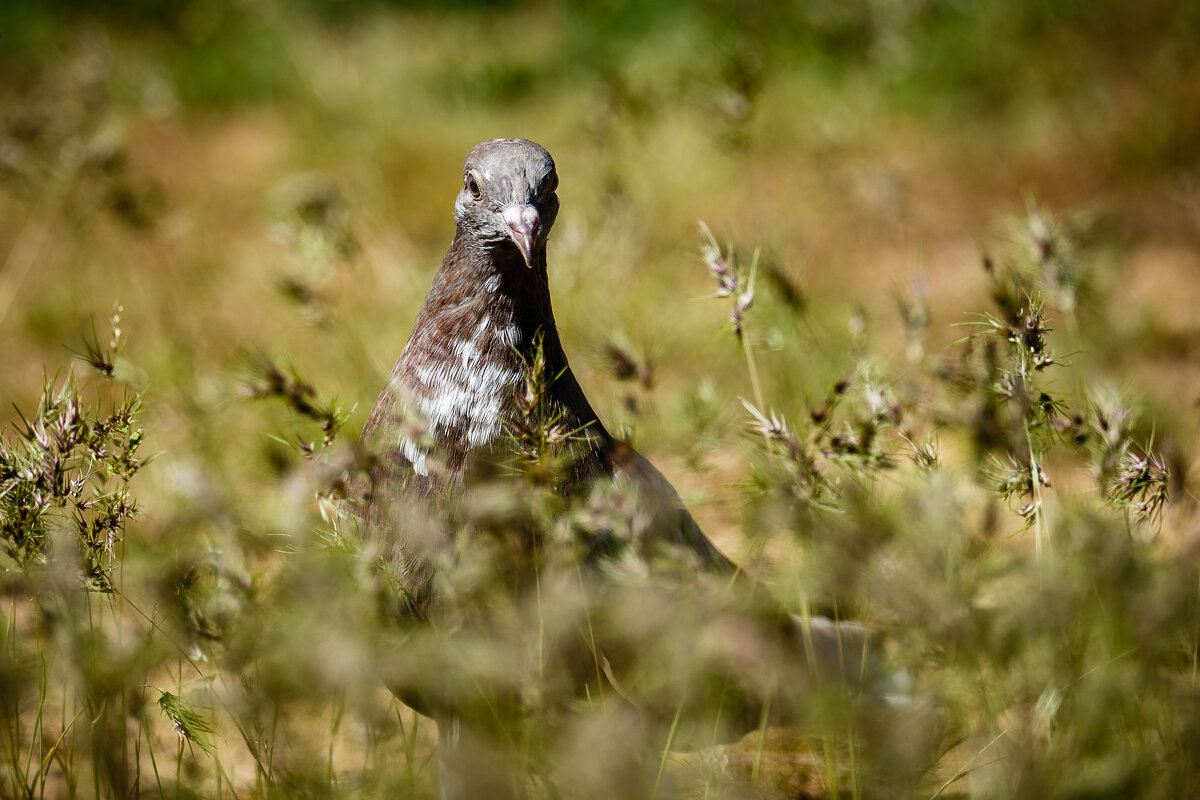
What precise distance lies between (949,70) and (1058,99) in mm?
725

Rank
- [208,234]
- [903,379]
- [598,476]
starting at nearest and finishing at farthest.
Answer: [598,476]
[903,379]
[208,234]

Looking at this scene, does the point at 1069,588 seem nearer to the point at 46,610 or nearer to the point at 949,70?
the point at 46,610

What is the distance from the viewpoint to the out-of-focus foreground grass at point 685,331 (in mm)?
1342

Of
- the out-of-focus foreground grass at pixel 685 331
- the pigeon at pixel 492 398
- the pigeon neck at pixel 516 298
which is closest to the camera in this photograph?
the out-of-focus foreground grass at pixel 685 331

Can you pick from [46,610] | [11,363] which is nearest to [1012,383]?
[46,610]

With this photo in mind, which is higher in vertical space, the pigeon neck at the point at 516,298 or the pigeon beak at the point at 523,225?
the pigeon beak at the point at 523,225

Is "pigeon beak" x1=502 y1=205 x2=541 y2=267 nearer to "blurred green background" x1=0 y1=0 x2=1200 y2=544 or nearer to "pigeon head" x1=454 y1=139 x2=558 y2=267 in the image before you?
"pigeon head" x1=454 y1=139 x2=558 y2=267

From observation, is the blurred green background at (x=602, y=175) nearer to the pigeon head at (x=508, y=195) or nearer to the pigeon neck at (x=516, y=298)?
the pigeon neck at (x=516, y=298)

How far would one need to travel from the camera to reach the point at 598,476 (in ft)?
6.62

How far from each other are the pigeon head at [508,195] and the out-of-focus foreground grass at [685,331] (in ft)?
1.10

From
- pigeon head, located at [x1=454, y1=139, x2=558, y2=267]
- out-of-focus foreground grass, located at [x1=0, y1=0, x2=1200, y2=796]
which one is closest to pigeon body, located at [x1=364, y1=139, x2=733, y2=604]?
pigeon head, located at [x1=454, y1=139, x2=558, y2=267]

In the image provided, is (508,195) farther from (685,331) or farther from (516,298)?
(685,331)

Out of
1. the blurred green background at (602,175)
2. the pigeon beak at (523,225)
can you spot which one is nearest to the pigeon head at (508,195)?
the pigeon beak at (523,225)

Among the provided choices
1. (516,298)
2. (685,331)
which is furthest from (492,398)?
(685,331)
